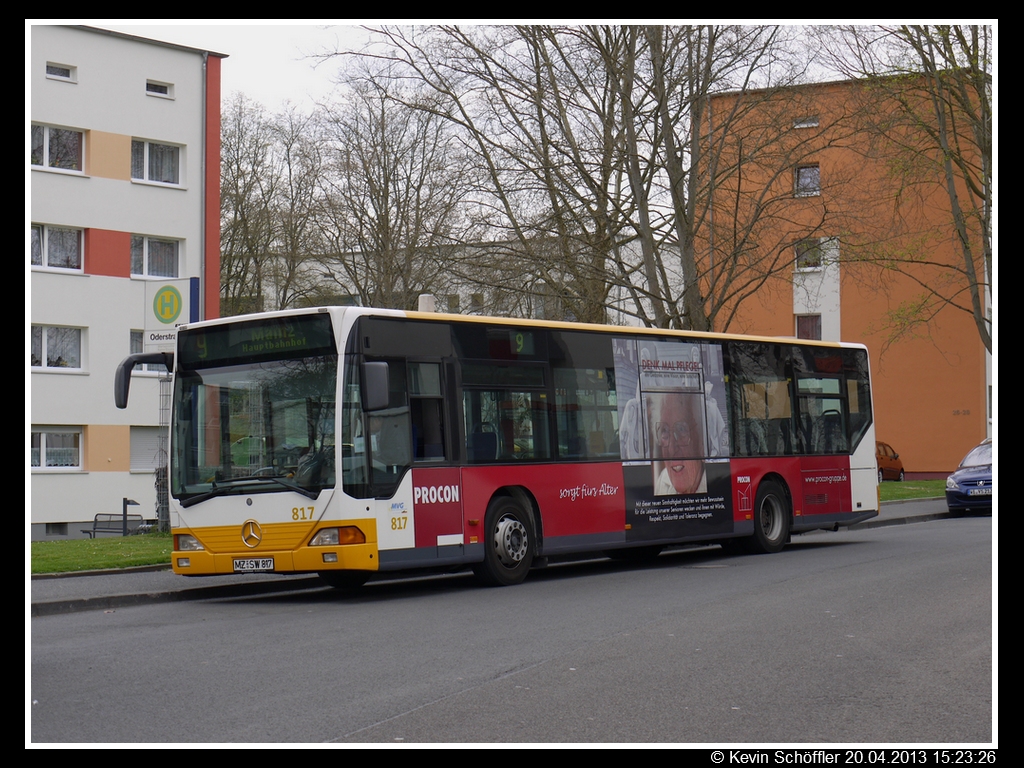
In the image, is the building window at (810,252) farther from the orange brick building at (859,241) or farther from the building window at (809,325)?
the building window at (809,325)

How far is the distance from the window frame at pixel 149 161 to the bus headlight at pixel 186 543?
29.5 metres

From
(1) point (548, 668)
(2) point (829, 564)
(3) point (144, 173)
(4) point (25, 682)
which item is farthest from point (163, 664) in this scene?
(3) point (144, 173)

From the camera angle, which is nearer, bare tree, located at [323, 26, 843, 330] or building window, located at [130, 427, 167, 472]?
bare tree, located at [323, 26, 843, 330]

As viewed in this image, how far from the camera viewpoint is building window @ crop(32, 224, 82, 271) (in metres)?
39.0

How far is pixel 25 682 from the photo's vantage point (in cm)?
545

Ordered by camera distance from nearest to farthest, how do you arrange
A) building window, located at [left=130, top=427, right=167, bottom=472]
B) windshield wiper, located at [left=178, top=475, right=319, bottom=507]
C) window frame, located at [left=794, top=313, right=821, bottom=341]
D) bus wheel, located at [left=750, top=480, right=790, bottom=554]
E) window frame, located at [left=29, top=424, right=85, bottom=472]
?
windshield wiper, located at [left=178, top=475, right=319, bottom=507]
bus wheel, located at [left=750, top=480, right=790, bottom=554]
window frame, located at [left=29, top=424, right=85, bottom=472]
building window, located at [left=130, top=427, right=167, bottom=472]
window frame, located at [left=794, top=313, right=821, bottom=341]

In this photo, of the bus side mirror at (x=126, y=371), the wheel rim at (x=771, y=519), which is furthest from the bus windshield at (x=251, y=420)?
the wheel rim at (x=771, y=519)

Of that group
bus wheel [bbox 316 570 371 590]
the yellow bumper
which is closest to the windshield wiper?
the yellow bumper

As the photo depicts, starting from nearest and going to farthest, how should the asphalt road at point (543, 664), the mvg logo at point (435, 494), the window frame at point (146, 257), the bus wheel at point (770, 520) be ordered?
1. the asphalt road at point (543, 664)
2. the mvg logo at point (435, 494)
3. the bus wheel at point (770, 520)
4. the window frame at point (146, 257)

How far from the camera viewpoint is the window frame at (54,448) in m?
38.8

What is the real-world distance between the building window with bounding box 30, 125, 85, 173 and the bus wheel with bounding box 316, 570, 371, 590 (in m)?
27.9

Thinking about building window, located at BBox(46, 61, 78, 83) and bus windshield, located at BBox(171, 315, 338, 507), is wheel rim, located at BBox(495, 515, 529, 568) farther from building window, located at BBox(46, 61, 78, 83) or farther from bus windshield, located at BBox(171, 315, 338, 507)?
building window, located at BBox(46, 61, 78, 83)
